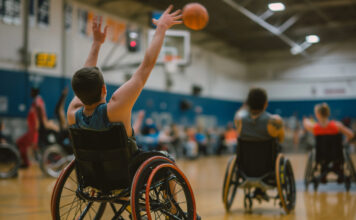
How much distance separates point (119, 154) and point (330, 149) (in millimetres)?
4007

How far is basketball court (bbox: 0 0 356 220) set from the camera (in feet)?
13.3

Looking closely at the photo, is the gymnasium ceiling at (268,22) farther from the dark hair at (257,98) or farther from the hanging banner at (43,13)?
the dark hair at (257,98)

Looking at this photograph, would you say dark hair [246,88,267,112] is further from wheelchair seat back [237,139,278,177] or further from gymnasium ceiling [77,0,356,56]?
gymnasium ceiling [77,0,356,56]

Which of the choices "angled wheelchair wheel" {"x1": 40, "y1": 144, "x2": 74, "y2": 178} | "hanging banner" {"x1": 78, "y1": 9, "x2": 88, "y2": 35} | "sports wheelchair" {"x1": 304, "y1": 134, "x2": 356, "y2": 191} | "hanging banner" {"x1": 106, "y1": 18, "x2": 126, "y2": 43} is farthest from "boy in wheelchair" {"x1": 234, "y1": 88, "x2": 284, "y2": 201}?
"hanging banner" {"x1": 106, "y1": 18, "x2": 126, "y2": 43}

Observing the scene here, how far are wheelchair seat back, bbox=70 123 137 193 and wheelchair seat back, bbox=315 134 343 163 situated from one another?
3.84m

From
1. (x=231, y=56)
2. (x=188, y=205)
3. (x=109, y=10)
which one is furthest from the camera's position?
(x=231, y=56)

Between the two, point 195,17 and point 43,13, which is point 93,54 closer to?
point 195,17

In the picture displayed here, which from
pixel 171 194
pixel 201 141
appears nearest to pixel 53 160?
pixel 171 194

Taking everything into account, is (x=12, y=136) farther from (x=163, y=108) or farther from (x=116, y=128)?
(x=116, y=128)

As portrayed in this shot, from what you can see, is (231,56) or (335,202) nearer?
(335,202)

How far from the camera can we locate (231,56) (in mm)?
21156

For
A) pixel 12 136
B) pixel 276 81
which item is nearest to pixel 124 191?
pixel 12 136

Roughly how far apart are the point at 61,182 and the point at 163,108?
12876 millimetres

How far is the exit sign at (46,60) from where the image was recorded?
417 inches
